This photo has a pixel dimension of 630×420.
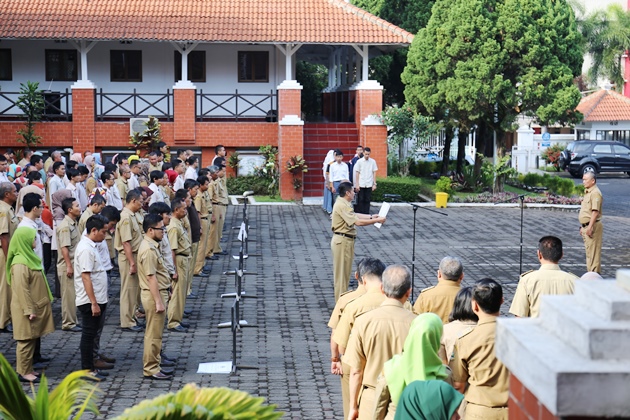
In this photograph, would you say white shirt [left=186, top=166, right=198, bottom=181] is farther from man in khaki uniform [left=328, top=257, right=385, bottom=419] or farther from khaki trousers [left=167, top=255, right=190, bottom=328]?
man in khaki uniform [left=328, top=257, right=385, bottom=419]

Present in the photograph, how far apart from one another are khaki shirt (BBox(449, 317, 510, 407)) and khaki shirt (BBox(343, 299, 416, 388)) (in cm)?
46

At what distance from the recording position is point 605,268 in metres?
18.5

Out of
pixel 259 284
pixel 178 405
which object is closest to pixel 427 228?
pixel 259 284

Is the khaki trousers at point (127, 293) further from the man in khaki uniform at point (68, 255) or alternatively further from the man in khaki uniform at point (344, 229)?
the man in khaki uniform at point (344, 229)

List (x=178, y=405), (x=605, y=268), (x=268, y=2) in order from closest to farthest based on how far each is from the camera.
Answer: (x=178, y=405), (x=605, y=268), (x=268, y=2)

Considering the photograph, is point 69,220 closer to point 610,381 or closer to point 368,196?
point 610,381

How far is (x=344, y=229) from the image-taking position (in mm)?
14000

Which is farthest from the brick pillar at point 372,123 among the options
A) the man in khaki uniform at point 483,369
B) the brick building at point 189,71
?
the man in khaki uniform at point 483,369

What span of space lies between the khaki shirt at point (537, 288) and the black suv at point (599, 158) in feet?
112

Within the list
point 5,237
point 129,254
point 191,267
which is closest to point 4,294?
point 5,237

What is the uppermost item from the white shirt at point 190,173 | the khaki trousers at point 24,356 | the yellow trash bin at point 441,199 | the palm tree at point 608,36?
the palm tree at point 608,36

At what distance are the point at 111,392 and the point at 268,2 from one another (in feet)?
78.7

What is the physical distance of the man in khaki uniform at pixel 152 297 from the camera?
10688 mm

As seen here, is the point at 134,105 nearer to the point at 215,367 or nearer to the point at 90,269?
the point at 215,367
